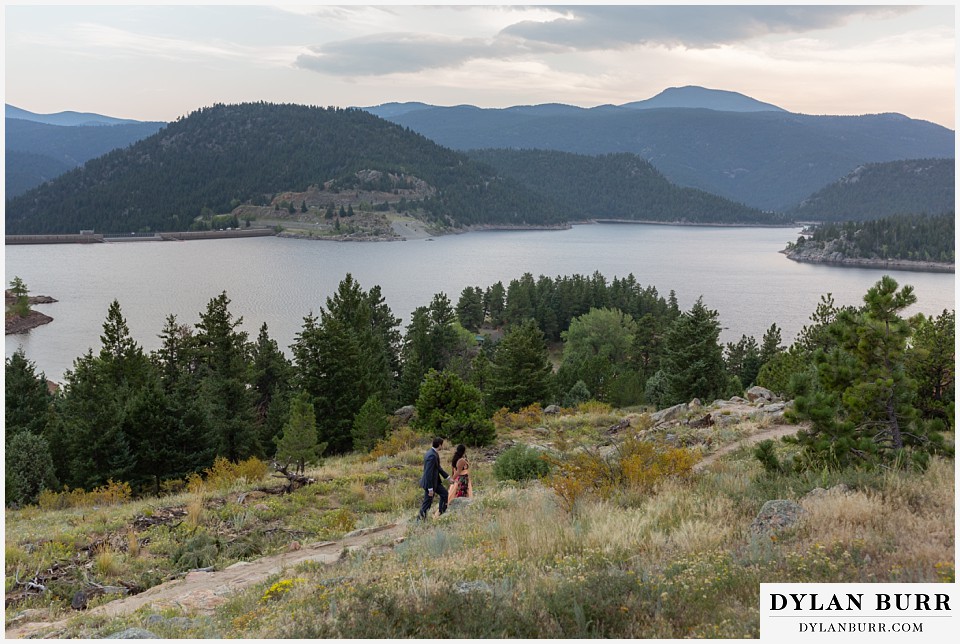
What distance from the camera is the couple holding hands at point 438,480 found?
1223cm

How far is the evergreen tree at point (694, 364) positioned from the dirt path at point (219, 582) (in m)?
35.1

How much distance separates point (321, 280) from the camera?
124 meters

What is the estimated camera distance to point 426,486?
483 inches

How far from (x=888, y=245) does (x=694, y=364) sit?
16637 centimetres

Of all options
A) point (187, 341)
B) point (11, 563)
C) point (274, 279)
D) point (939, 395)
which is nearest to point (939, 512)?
point (939, 395)

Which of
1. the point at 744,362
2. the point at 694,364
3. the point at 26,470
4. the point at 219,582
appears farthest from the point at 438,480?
the point at 744,362

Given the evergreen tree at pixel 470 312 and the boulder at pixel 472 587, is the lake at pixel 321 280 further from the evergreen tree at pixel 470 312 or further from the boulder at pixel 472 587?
the boulder at pixel 472 587

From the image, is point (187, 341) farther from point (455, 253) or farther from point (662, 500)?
point (455, 253)

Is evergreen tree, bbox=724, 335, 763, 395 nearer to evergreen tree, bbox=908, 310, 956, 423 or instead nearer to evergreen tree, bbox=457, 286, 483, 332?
evergreen tree, bbox=457, 286, 483, 332

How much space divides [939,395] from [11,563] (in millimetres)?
16857

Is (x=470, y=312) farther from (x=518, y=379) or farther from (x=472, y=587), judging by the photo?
(x=472, y=587)

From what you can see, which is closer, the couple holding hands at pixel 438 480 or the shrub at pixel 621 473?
the shrub at pixel 621 473

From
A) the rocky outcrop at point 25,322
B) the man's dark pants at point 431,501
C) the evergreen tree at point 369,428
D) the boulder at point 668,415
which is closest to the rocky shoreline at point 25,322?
the rocky outcrop at point 25,322

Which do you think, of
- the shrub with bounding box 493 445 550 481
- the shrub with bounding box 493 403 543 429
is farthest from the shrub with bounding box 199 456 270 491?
the shrub with bounding box 493 403 543 429
